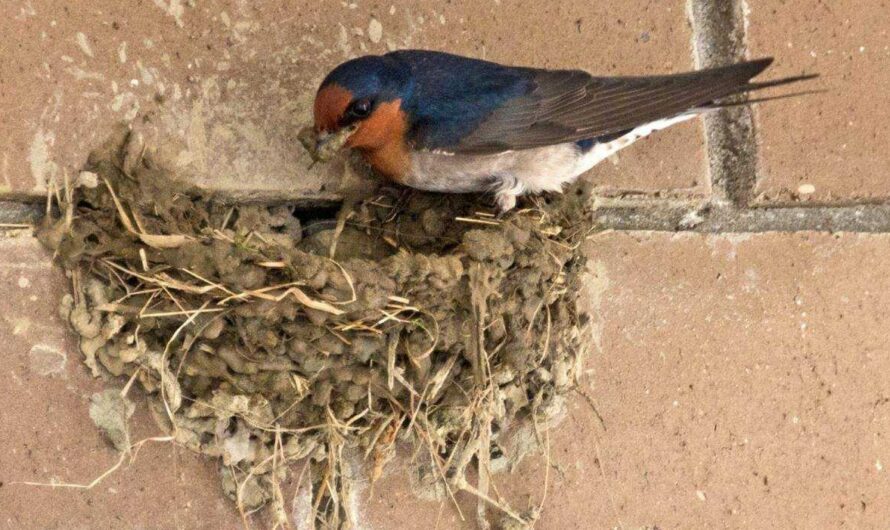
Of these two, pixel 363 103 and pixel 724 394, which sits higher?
pixel 363 103

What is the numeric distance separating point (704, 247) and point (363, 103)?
27.9 inches

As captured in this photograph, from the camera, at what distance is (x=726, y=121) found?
5.86 feet

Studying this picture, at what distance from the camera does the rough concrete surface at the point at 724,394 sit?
68.0 inches

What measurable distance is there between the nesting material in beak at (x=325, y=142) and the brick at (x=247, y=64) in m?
0.04

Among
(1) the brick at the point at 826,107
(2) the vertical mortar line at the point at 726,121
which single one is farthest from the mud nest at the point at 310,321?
(1) the brick at the point at 826,107

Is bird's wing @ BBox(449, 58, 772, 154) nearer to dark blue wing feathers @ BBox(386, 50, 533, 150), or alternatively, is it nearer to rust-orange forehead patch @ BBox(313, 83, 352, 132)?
dark blue wing feathers @ BBox(386, 50, 533, 150)

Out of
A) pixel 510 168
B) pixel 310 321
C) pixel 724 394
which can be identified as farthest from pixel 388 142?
pixel 724 394

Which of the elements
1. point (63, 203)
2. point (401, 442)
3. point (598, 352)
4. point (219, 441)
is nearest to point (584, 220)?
point (598, 352)

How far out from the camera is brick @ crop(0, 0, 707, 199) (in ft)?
4.36

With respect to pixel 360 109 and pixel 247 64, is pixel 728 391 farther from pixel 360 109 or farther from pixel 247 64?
pixel 247 64

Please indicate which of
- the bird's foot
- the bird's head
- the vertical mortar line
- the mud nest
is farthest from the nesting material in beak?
the vertical mortar line

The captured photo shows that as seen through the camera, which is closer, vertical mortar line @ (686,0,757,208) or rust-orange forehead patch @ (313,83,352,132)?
rust-orange forehead patch @ (313,83,352,132)

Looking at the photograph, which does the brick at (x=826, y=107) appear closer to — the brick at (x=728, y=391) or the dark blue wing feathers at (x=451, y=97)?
the brick at (x=728, y=391)

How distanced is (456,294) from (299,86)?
42 centimetres
